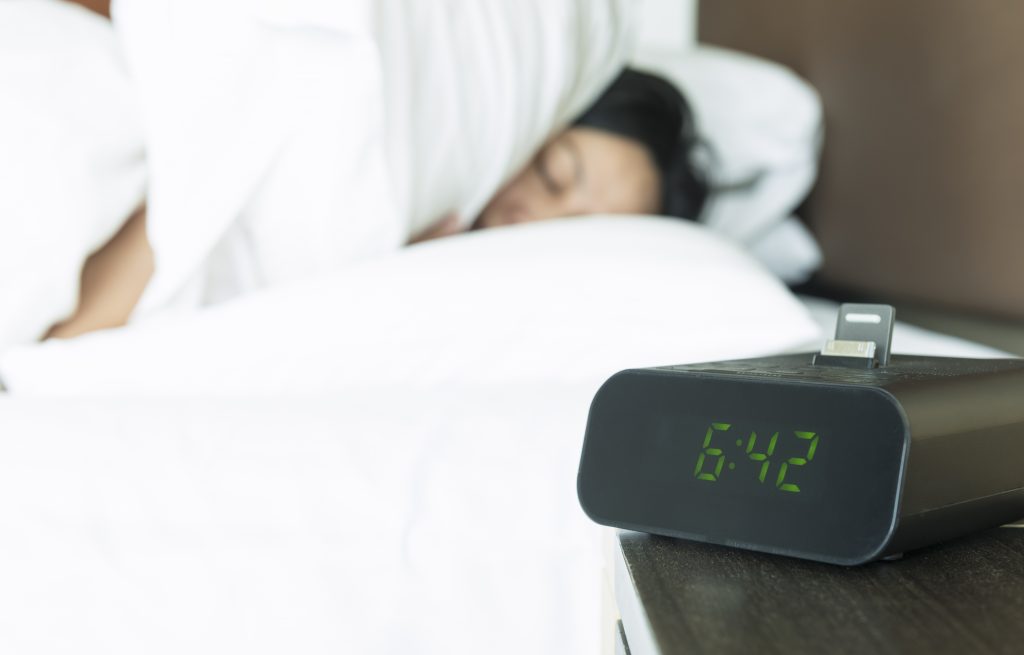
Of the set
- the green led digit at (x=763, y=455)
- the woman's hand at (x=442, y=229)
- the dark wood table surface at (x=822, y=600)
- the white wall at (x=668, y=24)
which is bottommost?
the woman's hand at (x=442, y=229)

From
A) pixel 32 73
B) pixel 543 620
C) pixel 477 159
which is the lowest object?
pixel 543 620

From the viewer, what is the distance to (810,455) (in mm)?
392

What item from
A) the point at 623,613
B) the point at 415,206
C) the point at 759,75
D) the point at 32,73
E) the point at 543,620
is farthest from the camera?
the point at 759,75

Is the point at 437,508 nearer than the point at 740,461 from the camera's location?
No

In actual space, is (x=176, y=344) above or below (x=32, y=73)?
below

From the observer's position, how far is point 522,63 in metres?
0.96

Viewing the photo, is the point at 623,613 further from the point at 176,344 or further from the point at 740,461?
the point at 176,344

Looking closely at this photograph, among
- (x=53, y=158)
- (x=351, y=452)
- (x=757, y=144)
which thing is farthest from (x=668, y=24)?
(x=351, y=452)

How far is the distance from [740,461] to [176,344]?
1.63 ft

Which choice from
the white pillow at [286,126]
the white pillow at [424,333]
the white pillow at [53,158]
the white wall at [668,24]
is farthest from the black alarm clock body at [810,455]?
the white wall at [668,24]

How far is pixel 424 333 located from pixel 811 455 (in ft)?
1.31

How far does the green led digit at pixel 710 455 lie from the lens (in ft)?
1.36

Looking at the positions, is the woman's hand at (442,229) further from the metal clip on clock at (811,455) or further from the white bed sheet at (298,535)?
the metal clip on clock at (811,455)

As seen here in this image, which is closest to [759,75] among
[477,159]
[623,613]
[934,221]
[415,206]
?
[934,221]
